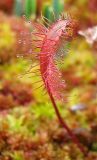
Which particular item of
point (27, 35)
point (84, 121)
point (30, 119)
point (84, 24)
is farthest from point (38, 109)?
point (84, 24)

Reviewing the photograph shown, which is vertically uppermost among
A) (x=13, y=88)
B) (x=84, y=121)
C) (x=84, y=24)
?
(x=84, y=24)

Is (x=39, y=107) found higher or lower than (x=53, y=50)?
lower

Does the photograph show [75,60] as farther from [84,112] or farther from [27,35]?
[27,35]

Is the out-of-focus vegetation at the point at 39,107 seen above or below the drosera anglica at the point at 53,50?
below

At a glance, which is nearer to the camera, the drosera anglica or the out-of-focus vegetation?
the drosera anglica

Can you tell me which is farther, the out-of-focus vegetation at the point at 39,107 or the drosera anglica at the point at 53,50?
the out-of-focus vegetation at the point at 39,107

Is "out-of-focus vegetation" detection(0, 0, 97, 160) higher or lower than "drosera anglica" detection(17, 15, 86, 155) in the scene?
lower

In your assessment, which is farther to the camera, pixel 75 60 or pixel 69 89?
pixel 75 60

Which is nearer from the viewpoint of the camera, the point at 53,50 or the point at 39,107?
the point at 53,50
